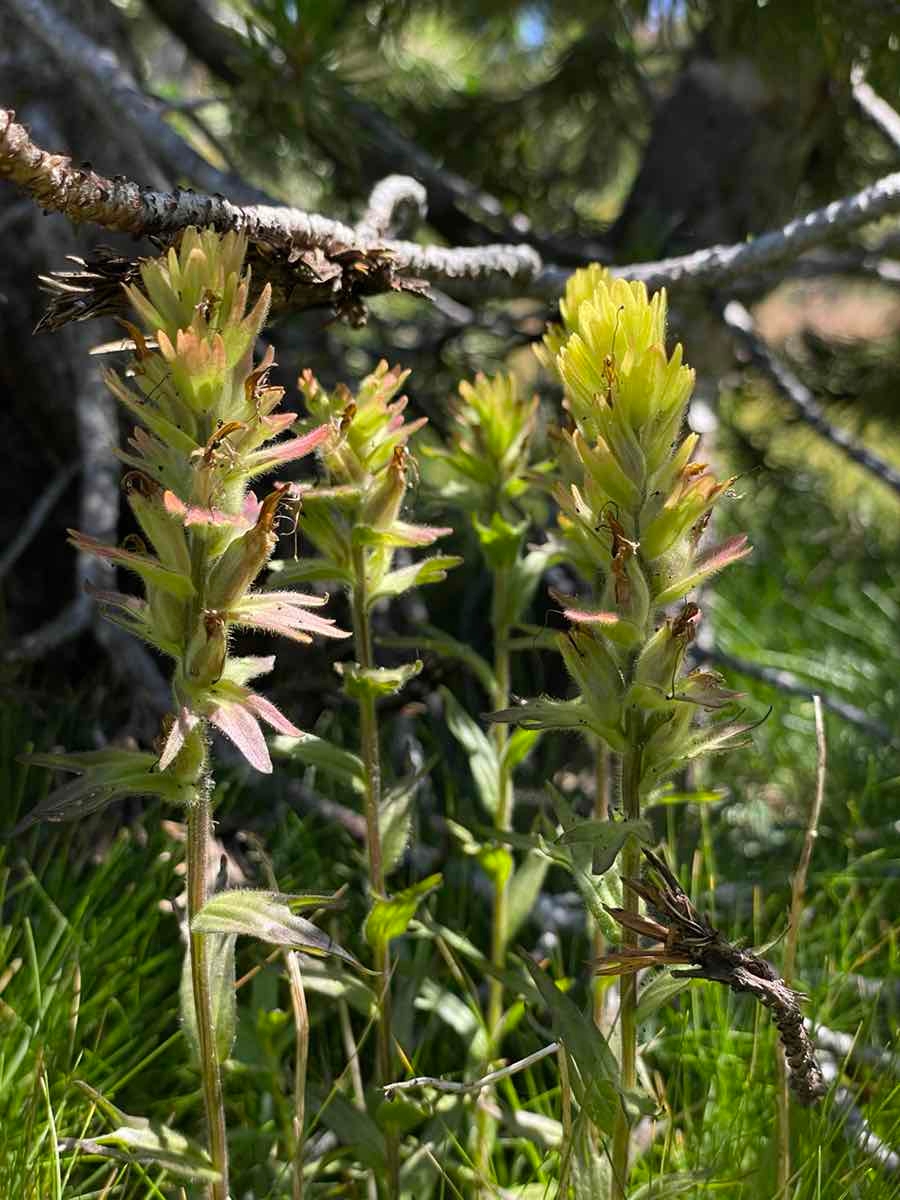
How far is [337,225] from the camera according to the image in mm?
1024

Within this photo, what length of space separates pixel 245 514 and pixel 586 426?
23 cm

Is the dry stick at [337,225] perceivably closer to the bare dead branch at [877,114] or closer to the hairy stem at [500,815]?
the hairy stem at [500,815]

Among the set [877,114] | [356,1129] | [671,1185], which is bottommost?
[356,1129]

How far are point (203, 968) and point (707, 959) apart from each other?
0.33 m

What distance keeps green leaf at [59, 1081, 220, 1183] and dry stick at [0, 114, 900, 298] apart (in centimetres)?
62

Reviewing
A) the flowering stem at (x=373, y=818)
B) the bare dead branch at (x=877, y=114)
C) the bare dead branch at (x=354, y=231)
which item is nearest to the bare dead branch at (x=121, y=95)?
the bare dead branch at (x=354, y=231)

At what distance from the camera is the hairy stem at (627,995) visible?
793 millimetres

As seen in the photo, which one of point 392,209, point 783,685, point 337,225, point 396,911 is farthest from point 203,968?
point 783,685

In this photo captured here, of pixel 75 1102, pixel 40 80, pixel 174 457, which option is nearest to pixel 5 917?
pixel 75 1102

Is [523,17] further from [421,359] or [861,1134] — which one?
[861,1134]

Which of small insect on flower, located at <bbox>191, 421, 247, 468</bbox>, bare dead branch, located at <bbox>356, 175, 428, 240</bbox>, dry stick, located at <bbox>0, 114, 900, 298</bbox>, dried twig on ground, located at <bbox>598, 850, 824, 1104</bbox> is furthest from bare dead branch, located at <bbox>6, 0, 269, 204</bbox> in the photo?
dried twig on ground, located at <bbox>598, 850, 824, 1104</bbox>

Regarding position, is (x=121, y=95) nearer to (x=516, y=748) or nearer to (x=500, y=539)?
(x=500, y=539)

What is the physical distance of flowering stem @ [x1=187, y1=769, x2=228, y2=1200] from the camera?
80cm

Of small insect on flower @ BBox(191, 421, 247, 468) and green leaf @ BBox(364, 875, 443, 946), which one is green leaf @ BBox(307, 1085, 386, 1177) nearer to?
green leaf @ BBox(364, 875, 443, 946)
